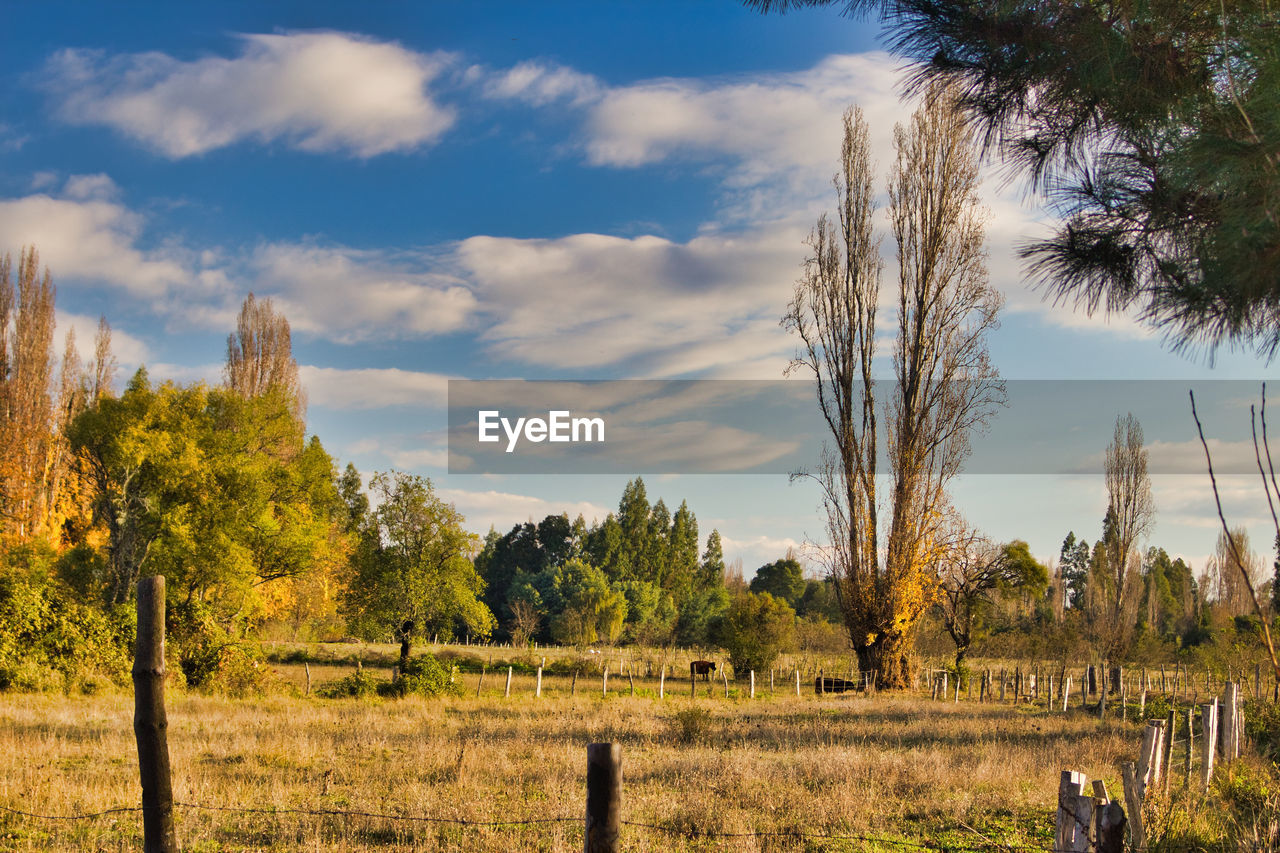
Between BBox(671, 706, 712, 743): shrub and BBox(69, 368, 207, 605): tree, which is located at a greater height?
BBox(69, 368, 207, 605): tree

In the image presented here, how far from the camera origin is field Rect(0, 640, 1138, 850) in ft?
24.1

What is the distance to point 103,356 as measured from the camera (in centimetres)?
3659

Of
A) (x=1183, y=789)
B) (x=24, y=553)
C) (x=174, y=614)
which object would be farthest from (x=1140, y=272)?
(x=24, y=553)

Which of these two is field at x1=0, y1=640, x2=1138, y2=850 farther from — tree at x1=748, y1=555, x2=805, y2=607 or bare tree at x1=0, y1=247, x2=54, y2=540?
tree at x1=748, y1=555, x2=805, y2=607

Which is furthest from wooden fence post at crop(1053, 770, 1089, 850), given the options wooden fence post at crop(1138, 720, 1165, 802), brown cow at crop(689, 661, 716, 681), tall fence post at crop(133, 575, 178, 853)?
brown cow at crop(689, 661, 716, 681)

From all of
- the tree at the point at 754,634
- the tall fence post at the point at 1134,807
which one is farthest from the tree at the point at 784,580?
the tall fence post at the point at 1134,807

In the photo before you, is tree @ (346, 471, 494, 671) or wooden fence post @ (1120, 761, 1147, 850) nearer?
wooden fence post @ (1120, 761, 1147, 850)

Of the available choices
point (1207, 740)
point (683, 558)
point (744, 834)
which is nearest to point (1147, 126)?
point (744, 834)

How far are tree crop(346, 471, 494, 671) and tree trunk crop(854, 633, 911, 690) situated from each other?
473 inches

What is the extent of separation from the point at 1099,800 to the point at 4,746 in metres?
13.0

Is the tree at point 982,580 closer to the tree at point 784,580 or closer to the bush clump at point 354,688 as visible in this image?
the bush clump at point 354,688

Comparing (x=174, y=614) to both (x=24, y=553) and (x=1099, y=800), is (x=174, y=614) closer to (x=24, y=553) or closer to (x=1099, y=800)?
(x=24, y=553)

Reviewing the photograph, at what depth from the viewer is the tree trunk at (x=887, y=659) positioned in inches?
957

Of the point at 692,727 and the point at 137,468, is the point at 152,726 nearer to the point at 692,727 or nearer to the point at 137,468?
the point at 692,727
